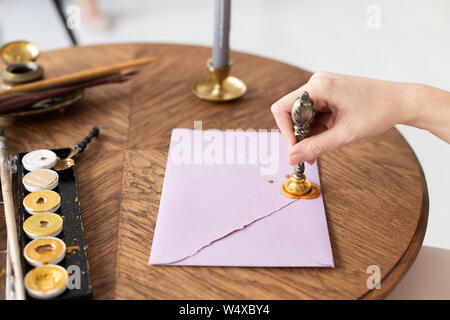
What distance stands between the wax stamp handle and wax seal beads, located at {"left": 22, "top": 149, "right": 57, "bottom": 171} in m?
0.04

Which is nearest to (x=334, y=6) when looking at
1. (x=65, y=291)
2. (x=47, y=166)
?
(x=47, y=166)

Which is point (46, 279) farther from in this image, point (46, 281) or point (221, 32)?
point (221, 32)

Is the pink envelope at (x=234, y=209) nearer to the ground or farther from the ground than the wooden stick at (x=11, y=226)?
nearer to the ground

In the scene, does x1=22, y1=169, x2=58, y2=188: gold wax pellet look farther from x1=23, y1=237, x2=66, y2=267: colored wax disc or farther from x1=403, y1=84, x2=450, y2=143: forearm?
x1=403, y1=84, x2=450, y2=143: forearm

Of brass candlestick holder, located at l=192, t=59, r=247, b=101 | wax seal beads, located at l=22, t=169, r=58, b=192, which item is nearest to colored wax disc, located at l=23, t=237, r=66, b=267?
wax seal beads, located at l=22, t=169, r=58, b=192

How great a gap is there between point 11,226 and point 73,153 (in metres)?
0.20

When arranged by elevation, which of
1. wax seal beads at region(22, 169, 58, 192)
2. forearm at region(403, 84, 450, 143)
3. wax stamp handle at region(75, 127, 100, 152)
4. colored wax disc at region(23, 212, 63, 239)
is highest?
forearm at region(403, 84, 450, 143)

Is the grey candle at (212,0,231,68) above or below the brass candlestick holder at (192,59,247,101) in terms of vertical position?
above

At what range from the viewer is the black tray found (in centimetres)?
56

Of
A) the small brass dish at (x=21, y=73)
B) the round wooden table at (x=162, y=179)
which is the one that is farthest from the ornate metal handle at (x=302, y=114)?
the small brass dish at (x=21, y=73)

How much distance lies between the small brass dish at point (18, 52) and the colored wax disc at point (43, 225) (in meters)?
0.44

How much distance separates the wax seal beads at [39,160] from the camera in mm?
736

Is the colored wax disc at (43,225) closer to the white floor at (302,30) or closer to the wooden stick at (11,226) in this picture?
the wooden stick at (11,226)

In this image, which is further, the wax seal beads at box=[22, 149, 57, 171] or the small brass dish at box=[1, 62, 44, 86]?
the small brass dish at box=[1, 62, 44, 86]
